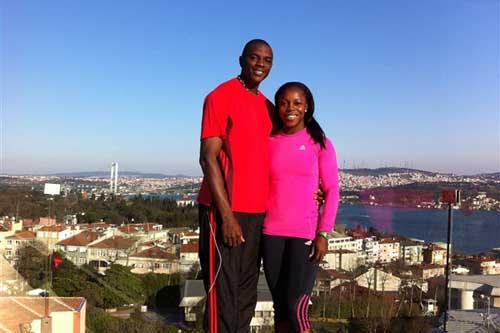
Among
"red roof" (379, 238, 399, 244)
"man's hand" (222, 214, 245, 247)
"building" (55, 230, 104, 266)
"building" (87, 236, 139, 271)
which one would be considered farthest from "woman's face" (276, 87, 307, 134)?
"red roof" (379, 238, 399, 244)

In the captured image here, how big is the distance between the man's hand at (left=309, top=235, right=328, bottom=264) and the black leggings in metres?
0.01

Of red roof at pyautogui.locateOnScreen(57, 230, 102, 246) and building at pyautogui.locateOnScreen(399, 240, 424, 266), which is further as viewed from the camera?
building at pyautogui.locateOnScreen(399, 240, 424, 266)

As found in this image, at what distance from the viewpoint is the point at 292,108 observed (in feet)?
3.85

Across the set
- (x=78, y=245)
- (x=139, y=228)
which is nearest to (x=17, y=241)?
(x=78, y=245)

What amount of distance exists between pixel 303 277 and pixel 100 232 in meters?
15.7

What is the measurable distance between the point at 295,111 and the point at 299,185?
17 cm

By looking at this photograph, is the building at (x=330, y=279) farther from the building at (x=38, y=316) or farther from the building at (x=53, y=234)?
the building at (x=38, y=316)

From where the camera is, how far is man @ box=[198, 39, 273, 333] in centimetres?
109

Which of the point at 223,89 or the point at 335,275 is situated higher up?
the point at 223,89

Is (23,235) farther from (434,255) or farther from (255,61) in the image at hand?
(434,255)

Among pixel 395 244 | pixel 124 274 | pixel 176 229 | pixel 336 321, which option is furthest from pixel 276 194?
pixel 176 229

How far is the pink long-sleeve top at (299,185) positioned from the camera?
115 centimetres

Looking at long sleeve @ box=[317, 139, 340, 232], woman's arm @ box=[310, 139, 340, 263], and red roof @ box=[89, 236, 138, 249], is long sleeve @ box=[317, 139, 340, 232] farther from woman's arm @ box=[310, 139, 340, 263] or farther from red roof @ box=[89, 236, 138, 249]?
red roof @ box=[89, 236, 138, 249]

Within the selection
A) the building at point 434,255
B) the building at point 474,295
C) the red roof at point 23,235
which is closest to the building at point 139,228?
the red roof at point 23,235
